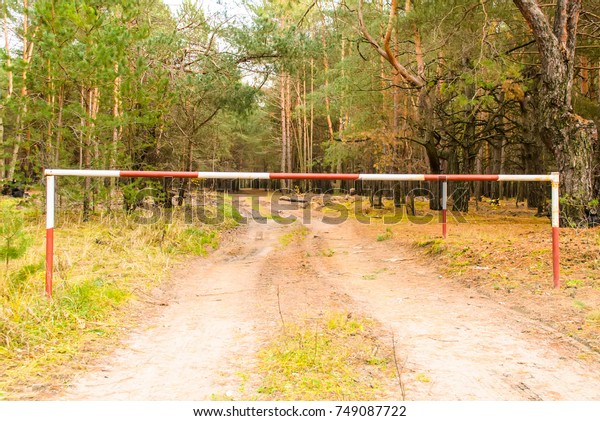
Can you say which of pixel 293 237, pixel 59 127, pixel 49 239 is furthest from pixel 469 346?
pixel 59 127

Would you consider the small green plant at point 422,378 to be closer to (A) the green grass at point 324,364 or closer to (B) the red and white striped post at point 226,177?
(A) the green grass at point 324,364

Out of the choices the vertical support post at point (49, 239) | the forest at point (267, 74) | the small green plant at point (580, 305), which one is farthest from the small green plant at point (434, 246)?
the vertical support post at point (49, 239)

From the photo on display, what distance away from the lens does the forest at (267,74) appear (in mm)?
9914

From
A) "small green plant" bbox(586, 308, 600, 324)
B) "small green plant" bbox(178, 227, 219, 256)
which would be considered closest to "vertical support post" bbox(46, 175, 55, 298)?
"small green plant" bbox(178, 227, 219, 256)

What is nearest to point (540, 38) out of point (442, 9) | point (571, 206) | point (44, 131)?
point (571, 206)

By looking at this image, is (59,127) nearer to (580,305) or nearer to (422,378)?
(422,378)

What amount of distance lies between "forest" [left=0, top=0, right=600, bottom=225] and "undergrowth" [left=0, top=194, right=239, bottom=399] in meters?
2.71

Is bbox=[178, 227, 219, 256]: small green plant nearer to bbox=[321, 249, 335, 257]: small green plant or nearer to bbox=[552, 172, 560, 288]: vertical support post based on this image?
bbox=[321, 249, 335, 257]: small green plant

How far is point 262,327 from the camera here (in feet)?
13.8

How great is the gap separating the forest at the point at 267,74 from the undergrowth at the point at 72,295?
2711 mm

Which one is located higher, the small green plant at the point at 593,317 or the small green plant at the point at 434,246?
the small green plant at the point at 434,246

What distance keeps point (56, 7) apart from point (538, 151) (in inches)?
572

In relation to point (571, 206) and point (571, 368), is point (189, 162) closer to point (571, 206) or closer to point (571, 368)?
point (571, 206)

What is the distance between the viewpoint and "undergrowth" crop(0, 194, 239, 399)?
129 inches
